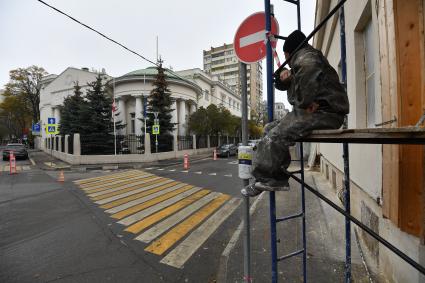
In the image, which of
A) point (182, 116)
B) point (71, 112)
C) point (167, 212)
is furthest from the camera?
point (182, 116)

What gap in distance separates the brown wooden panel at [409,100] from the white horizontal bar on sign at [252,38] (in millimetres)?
1229

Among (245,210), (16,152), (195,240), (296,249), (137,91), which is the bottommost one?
(195,240)

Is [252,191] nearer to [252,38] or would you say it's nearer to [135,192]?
[252,38]

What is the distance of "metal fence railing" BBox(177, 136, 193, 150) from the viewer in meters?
26.1

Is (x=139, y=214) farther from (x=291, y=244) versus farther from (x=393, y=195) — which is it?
(x=393, y=195)

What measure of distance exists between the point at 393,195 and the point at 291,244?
2.05m

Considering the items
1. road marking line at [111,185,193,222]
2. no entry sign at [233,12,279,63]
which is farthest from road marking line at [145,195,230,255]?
no entry sign at [233,12,279,63]

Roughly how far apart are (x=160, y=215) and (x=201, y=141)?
85.9ft

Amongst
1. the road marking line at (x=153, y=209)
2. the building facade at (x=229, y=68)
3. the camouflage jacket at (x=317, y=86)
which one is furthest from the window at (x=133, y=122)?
the building facade at (x=229, y=68)

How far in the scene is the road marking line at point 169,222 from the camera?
4453 millimetres

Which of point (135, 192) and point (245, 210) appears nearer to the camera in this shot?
point (245, 210)

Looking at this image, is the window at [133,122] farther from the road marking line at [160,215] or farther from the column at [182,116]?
the road marking line at [160,215]

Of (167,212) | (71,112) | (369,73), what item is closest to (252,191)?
(369,73)

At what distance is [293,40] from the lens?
6.47ft
